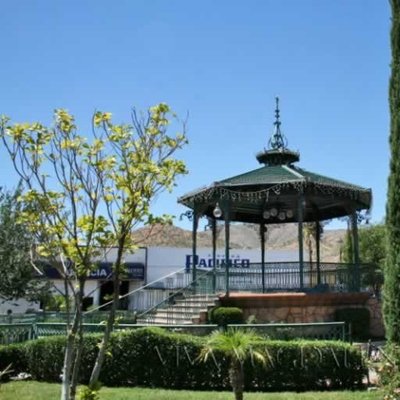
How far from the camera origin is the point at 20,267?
59.6 feet

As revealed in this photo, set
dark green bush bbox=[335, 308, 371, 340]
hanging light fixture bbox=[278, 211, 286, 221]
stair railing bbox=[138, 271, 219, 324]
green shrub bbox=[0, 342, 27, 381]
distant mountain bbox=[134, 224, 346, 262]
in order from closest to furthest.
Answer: green shrub bbox=[0, 342, 27, 381]
dark green bush bbox=[335, 308, 371, 340]
stair railing bbox=[138, 271, 219, 324]
hanging light fixture bbox=[278, 211, 286, 221]
distant mountain bbox=[134, 224, 346, 262]

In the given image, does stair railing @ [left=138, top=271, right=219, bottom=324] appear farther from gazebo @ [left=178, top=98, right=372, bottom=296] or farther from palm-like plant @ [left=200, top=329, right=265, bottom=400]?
palm-like plant @ [left=200, top=329, right=265, bottom=400]

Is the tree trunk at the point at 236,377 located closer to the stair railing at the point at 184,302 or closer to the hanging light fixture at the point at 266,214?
the stair railing at the point at 184,302

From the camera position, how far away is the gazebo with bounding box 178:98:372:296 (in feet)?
52.9

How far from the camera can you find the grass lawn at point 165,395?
7.87m

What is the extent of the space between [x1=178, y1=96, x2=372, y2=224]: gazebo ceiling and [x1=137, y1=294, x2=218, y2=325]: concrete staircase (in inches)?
115

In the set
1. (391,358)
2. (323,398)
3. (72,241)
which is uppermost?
(72,241)

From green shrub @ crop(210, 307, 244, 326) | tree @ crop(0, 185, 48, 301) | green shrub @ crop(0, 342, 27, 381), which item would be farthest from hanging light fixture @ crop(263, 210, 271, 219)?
green shrub @ crop(0, 342, 27, 381)

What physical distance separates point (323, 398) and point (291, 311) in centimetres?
776

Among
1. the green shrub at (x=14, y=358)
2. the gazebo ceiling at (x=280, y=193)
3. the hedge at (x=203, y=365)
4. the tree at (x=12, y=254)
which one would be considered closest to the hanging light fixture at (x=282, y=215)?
the gazebo ceiling at (x=280, y=193)

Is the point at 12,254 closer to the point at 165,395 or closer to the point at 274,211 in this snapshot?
the point at 274,211

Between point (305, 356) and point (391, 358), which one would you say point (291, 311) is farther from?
point (391, 358)

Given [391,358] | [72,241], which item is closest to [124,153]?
[72,241]

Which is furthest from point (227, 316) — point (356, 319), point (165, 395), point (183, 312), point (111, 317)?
point (111, 317)
